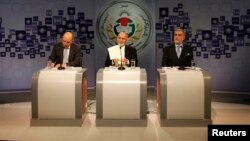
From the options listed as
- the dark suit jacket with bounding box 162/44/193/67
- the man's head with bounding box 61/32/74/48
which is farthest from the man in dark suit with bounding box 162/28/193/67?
the man's head with bounding box 61/32/74/48

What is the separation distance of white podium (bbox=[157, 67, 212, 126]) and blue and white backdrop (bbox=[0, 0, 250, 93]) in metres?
3.79

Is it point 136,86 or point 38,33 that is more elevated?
point 38,33

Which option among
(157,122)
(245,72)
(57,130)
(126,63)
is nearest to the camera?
(57,130)

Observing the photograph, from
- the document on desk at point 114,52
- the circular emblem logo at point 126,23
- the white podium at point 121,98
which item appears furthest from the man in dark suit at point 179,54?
the circular emblem logo at point 126,23

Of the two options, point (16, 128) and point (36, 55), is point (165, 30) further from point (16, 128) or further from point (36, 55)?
point (16, 128)

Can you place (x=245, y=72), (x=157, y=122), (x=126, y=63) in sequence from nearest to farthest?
(x=157, y=122), (x=126, y=63), (x=245, y=72)

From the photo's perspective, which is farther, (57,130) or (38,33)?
(38,33)

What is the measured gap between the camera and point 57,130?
19.4 ft

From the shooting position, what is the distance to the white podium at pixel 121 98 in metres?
6.08

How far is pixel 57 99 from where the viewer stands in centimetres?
612

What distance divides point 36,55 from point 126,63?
3717 mm

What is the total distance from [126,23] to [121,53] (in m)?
3.39

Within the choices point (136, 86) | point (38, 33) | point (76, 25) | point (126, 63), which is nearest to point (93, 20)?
point (76, 25)

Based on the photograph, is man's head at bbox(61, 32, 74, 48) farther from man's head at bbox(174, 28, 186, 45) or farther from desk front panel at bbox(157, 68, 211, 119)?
desk front panel at bbox(157, 68, 211, 119)
